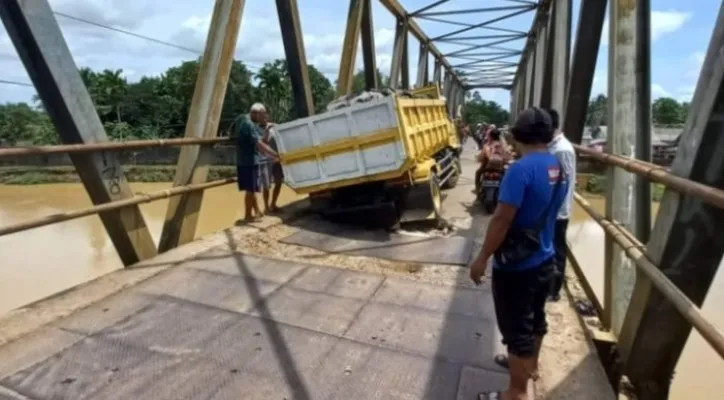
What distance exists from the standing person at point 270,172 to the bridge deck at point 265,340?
2.44 m

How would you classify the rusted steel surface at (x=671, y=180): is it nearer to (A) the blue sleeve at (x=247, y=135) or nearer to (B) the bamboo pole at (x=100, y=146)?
(B) the bamboo pole at (x=100, y=146)

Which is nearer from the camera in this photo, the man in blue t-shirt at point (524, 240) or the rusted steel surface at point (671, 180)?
the rusted steel surface at point (671, 180)

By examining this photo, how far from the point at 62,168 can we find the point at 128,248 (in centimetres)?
3491

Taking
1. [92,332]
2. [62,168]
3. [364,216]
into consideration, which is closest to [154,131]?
[62,168]

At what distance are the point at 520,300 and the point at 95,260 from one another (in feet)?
42.6

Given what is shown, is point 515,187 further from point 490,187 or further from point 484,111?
point 484,111

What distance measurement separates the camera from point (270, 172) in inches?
271

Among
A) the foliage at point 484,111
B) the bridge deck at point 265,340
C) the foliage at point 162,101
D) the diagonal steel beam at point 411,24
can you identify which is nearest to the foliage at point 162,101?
the foliage at point 162,101

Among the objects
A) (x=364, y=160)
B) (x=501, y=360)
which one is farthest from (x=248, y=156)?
(x=501, y=360)

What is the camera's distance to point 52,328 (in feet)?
10.2

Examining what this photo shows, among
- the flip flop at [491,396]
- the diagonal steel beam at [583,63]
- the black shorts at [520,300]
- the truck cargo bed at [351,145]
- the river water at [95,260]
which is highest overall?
the diagonal steel beam at [583,63]

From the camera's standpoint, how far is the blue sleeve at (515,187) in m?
2.20

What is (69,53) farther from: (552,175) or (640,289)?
(640,289)

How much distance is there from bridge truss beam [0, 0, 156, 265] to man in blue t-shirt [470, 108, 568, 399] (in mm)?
3406
